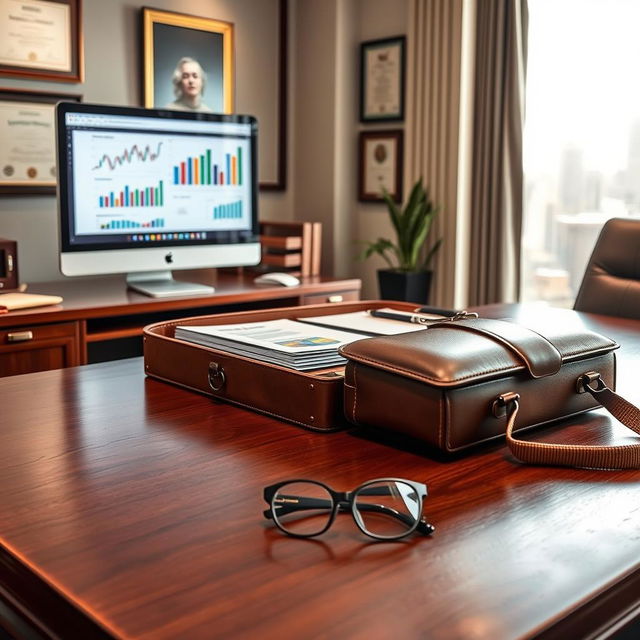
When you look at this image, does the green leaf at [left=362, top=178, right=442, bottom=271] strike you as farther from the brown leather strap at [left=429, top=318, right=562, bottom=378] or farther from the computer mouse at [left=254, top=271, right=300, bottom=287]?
the brown leather strap at [left=429, top=318, right=562, bottom=378]

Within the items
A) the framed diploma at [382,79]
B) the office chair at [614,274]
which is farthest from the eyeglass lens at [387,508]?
the framed diploma at [382,79]

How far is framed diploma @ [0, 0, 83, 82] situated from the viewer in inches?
102

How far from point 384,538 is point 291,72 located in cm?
318

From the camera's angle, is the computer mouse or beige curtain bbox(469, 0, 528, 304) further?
beige curtain bbox(469, 0, 528, 304)

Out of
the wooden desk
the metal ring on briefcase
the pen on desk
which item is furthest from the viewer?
the pen on desk

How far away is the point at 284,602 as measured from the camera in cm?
51

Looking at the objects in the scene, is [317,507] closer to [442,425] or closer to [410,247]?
[442,425]

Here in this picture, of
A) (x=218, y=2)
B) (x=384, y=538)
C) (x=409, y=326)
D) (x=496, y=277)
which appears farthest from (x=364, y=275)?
(x=384, y=538)

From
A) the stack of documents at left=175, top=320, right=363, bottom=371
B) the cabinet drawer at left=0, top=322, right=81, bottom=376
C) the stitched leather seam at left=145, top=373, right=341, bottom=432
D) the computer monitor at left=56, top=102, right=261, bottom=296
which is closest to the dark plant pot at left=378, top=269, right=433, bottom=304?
the computer monitor at left=56, top=102, right=261, bottom=296

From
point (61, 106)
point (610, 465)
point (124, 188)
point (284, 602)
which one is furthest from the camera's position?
point (124, 188)

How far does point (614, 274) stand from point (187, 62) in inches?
76.2

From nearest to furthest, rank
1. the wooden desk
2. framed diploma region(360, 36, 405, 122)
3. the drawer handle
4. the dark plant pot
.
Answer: the wooden desk, the drawer handle, the dark plant pot, framed diploma region(360, 36, 405, 122)

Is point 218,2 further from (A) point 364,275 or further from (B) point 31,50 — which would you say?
(A) point 364,275

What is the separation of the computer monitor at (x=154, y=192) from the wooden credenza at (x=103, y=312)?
8 centimetres
